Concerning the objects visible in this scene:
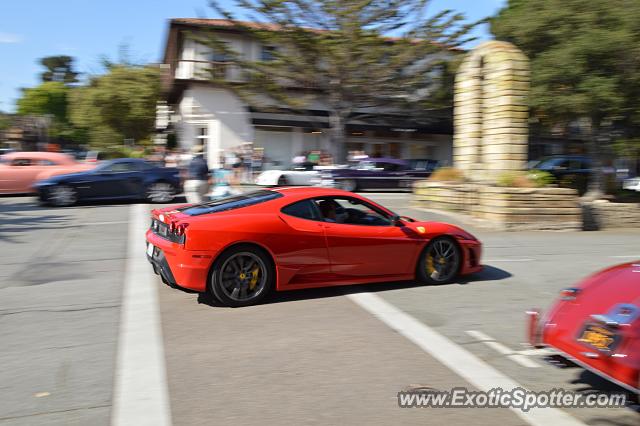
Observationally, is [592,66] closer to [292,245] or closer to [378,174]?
[378,174]

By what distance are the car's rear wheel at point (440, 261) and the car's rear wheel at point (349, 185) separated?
1441 centimetres

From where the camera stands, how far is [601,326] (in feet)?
12.7

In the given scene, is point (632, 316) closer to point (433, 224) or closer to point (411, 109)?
point (433, 224)

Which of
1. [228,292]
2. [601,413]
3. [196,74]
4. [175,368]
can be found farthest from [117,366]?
[196,74]

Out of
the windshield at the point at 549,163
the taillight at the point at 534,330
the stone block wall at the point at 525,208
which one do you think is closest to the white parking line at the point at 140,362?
the taillight at the point at 534,330

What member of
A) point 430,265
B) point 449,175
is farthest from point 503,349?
point 449,175

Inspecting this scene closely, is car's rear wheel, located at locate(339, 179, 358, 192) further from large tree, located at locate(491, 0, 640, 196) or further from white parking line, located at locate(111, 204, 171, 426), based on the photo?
white parking line, located at locate(111, 204, 171, 426)

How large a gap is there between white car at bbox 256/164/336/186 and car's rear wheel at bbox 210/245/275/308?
15.0 m

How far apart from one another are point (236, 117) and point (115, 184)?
53.0ft

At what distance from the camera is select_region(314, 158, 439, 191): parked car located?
22.0 m

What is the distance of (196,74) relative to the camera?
95.9 feet

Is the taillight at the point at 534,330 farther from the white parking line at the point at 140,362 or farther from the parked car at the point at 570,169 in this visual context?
the parked car at the point at 570,169

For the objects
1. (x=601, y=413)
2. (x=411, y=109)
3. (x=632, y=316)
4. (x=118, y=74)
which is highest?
(x=118, y=74)

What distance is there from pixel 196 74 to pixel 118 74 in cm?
892
